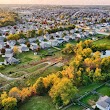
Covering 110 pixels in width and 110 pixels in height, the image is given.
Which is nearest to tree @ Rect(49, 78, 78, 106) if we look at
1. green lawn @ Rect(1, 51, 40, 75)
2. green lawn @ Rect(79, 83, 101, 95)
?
green lawn @ Rect(79, 83, 101, 95)

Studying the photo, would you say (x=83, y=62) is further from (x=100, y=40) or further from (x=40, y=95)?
(x=100, y=40)

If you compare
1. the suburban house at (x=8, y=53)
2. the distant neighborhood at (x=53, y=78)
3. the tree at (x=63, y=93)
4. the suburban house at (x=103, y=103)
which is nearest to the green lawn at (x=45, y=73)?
the distant neighborhood at (x=53, y=78)

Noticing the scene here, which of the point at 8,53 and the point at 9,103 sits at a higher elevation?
the point at 9,103

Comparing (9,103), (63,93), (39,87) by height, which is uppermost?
(63,93)

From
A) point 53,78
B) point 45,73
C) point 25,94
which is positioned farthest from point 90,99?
point 45,73

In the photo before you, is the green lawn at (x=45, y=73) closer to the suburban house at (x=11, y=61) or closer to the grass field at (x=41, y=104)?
the grass field at (x=41, y=104)

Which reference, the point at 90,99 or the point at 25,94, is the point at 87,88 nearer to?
the point at 90,99

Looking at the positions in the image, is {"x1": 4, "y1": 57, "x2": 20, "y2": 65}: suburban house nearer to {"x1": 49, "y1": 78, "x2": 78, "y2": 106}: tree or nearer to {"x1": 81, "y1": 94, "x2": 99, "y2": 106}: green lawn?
{"x1": 49, "y1": 78, "x2": 78, "y2": 106}: tree

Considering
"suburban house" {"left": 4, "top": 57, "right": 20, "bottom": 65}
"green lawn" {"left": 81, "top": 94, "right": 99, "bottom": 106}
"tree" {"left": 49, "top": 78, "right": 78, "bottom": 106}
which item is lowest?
"green lawn" {"left": 81, "top": 94, "right": 99, "bottom": 106}

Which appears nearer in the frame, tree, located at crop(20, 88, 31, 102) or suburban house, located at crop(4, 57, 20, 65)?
tree, located at crop(20, 88, 31, 102)
